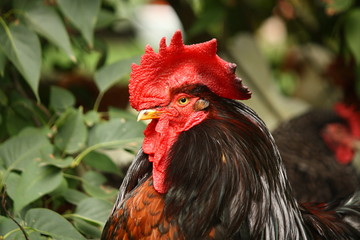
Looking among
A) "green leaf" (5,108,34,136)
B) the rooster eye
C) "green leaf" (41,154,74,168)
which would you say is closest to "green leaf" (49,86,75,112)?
"green leaf" (5,108,34,136)

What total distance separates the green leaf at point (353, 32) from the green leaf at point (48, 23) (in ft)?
5.69

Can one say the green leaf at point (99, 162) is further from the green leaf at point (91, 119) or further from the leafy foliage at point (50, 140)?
the green leaf at point (91, 119)

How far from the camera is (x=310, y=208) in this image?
6.66 ft

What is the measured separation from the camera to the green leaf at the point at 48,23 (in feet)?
7.55

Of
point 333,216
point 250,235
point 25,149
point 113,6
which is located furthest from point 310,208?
point 113,6

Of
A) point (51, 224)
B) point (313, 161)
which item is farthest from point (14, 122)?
point (313, 161)

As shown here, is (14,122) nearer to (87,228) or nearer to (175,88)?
(87,228)

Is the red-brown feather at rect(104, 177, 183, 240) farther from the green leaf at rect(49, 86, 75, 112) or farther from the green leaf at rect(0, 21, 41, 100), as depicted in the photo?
the green leaf at rect(49, 86, 75, 112)

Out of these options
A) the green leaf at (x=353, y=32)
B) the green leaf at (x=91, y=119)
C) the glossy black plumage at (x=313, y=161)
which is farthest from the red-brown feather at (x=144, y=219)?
the green leaf at (x=353, y=32)

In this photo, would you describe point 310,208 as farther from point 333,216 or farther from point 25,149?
point 25,149

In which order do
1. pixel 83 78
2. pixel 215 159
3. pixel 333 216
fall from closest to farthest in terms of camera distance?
pixel 215 159 → pixel 333 216 → pixel 83 78

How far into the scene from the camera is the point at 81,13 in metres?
2.34

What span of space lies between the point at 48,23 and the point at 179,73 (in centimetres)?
94

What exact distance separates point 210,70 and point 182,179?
1.11 feet
